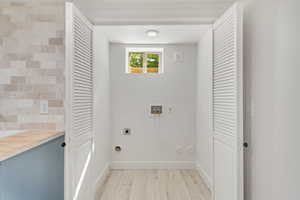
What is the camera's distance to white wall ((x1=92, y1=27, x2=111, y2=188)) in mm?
3138

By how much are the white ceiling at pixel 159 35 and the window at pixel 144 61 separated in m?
0.32

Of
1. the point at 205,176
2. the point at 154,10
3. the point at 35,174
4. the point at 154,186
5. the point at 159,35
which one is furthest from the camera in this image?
the point at 159,35

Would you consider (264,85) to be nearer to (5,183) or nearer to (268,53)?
(268,53)

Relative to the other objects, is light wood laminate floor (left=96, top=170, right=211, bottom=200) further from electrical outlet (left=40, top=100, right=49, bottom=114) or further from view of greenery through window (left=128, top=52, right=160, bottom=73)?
view of greenery through window (left=128, top=52, right=160, bottom=73)

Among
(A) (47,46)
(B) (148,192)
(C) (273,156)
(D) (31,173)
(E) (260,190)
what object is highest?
(A) (47,46)

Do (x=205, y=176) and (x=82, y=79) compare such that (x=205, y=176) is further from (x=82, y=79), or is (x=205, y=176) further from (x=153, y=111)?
(x=82, y=79)

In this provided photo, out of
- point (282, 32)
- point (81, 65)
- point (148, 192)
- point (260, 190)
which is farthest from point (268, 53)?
point (148, 192)

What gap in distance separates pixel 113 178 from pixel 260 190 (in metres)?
2.47

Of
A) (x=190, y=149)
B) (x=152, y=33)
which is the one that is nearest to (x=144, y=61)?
(x=152, y=33)

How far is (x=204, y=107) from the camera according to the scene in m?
3.62

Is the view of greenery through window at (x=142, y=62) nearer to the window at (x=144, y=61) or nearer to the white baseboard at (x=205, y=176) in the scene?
the window at (x=144, y=61)

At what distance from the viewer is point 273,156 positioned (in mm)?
1646

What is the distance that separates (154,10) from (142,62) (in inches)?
82.7

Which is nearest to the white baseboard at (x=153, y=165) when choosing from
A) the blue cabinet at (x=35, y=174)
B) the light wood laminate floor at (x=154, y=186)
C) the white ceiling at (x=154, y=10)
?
the light wood laminate floor at (x=154, y=186)
